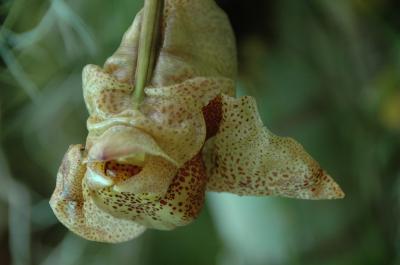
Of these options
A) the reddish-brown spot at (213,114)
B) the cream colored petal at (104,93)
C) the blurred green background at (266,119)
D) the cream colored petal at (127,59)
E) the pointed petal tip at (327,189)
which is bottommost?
the blurred green background at (266,119)

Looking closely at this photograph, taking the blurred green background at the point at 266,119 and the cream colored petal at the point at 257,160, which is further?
the blurred green background at the point at 266,119

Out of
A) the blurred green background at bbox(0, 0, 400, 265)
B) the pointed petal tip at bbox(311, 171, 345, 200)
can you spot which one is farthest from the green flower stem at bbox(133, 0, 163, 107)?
the blurred green background at bbox(0, 0, 400, 265)

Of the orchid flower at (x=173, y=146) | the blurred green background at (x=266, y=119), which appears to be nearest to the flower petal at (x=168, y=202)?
the orchid flower at (x=173, y=146)

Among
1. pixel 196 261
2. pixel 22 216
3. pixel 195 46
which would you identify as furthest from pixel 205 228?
pixel 195 46

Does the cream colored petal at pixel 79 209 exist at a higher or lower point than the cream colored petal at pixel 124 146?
lower

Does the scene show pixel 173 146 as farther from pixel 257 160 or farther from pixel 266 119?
pixel 266 119

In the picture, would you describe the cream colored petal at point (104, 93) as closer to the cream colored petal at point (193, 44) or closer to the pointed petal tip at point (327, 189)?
the cream colored petal at point (193, 44)

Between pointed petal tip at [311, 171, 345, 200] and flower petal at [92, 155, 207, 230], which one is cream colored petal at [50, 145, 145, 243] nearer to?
flower petal at [92, 155, 207, 230]
